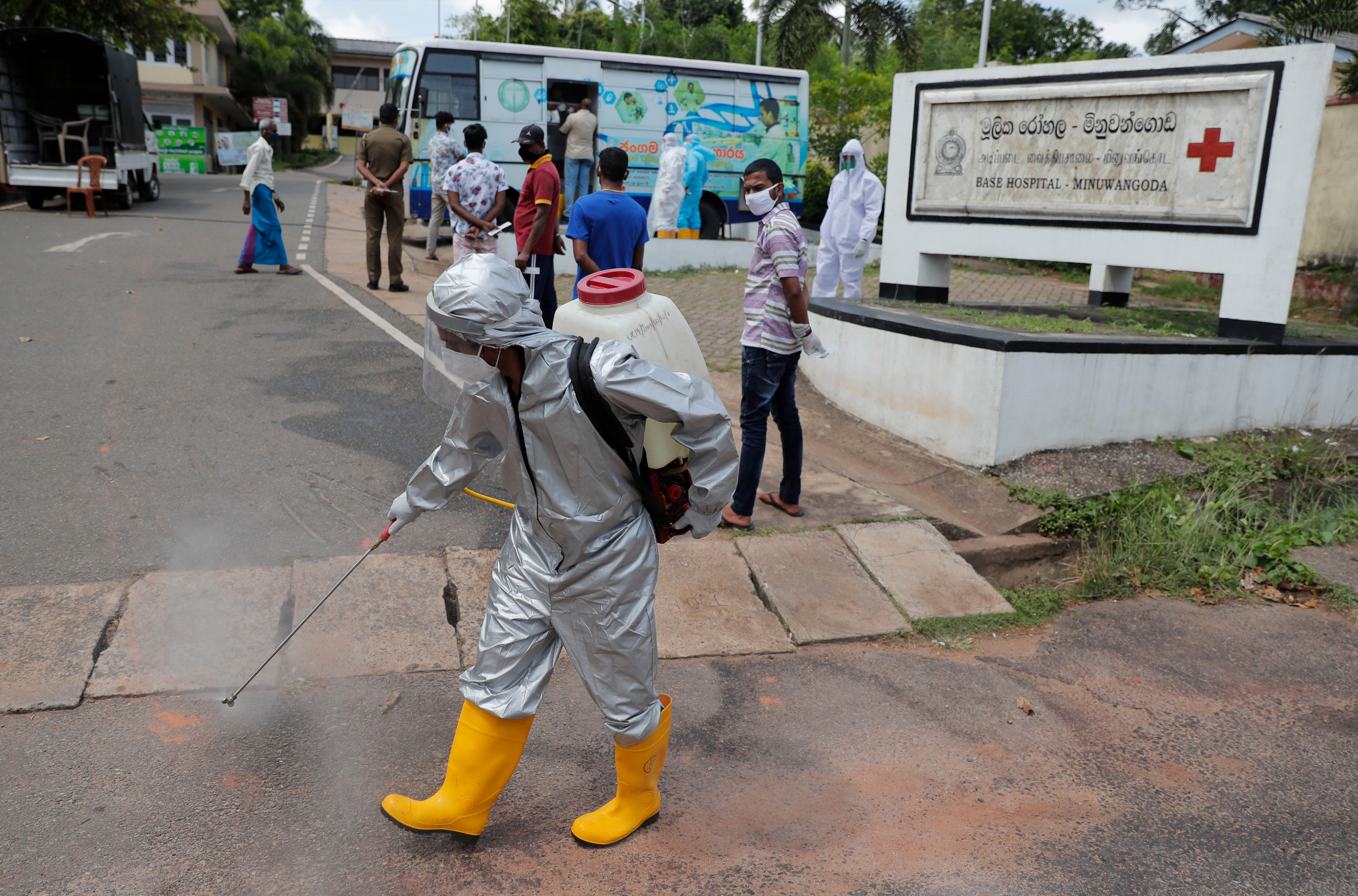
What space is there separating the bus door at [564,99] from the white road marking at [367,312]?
3982 mm

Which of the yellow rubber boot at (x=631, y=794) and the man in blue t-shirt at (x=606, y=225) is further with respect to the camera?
the man in blue t-shirt at (x=606, y=225)

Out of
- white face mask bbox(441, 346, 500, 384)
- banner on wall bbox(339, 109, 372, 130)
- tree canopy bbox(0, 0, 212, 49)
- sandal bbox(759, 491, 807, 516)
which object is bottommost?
sandal bbox(759, 491, 807, 516)

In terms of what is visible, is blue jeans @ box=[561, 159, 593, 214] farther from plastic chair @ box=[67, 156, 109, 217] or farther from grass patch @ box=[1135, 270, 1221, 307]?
plastic chair @ box=[67, 156, 109, 217]

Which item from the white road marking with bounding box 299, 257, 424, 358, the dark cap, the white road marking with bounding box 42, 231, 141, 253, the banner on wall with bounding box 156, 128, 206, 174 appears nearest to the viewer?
the dark cap

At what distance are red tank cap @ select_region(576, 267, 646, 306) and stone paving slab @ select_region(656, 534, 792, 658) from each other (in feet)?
5.46

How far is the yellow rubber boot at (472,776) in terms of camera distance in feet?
8.88

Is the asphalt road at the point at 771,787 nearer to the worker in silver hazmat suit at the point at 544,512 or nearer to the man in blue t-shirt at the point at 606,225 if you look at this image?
the worker in silver hazmat suit at the point at 544,512

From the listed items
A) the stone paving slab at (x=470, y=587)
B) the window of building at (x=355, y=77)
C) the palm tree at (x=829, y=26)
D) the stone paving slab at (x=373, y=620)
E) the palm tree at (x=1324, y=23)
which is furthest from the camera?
the window of building at (x=355, y=77)

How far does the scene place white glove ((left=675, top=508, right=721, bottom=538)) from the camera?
2744mm

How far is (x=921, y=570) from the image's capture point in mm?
4961

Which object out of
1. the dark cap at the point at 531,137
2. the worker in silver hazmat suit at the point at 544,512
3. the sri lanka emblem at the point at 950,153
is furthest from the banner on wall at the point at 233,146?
the worker in silver hazmat suit at the point at 544,512

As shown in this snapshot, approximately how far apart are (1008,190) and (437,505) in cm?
625

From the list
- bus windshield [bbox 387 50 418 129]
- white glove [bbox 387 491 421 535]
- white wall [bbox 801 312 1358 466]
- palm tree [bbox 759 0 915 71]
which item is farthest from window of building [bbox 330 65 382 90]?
white glove [bbox 387 491 421 535]

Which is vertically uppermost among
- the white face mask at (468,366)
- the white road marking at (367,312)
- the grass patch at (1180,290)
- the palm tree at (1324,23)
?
the palm tree at (1324,23)
